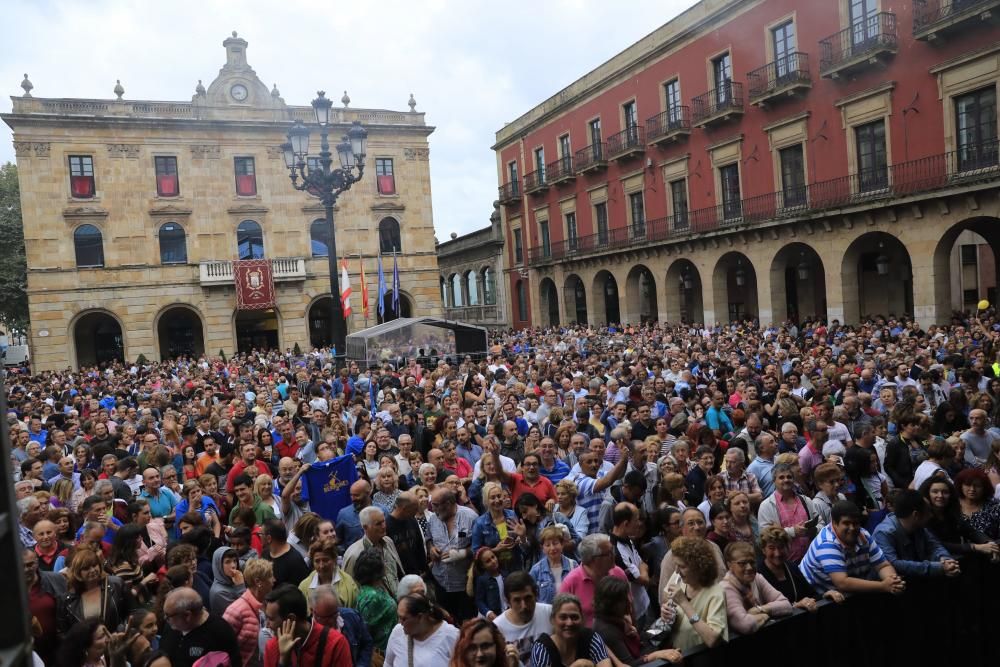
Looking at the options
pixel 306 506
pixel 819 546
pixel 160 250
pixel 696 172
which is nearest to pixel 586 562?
pixel 819 546

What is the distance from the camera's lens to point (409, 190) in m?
36.8

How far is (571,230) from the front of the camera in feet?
116

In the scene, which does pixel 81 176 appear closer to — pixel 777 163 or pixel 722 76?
pixel 722 76

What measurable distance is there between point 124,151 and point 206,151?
3.37 metres

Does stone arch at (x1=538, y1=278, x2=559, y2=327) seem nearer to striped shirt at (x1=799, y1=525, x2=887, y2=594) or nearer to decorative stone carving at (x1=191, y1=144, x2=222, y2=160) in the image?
decorative stone carving at (x1=191, y1=144, x2=222, y2=160)

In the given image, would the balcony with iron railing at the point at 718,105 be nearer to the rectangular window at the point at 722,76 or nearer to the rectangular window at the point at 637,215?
the rectangular window at the point at 722,76

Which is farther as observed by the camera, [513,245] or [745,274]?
[513,245]

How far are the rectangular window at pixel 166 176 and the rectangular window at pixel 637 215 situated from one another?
20.4 meters

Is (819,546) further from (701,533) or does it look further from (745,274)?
(745,274)

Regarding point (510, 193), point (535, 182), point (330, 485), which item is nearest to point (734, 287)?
point (535, 182)

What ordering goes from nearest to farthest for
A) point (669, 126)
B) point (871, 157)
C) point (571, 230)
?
point (871, 157), point (669, 126), point (571, 230)

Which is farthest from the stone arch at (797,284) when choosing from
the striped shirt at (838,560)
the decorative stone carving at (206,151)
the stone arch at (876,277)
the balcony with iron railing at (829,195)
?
the decorative stone carving at (206,151)

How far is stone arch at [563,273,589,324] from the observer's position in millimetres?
35844

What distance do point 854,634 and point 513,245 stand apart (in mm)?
36620
